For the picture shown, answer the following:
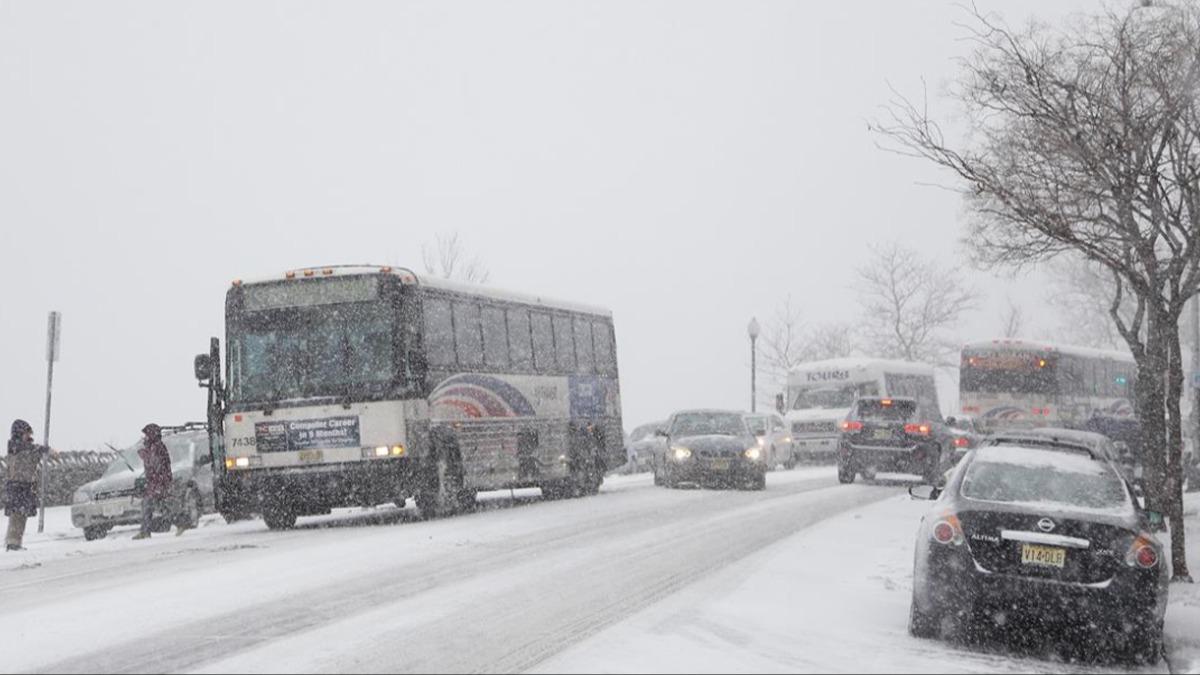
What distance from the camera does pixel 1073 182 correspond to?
16750 millimetres

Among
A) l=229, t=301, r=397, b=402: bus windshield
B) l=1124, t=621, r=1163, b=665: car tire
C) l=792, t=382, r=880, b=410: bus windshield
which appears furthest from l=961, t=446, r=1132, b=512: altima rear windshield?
l=792, t=382, r=880, b=410: bus windshield

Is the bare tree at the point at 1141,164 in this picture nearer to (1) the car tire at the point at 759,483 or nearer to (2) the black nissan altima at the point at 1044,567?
(2) the black nissan altima at the point at 1044,567

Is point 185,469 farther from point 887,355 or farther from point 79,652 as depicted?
point 887,355

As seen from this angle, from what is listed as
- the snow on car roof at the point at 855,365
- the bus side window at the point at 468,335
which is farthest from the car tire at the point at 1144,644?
the snow on car roof at the point at 855,365

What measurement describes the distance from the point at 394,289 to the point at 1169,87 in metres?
11.1

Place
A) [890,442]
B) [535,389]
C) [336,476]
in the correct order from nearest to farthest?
[336,476] < [535,389] < [890,442]

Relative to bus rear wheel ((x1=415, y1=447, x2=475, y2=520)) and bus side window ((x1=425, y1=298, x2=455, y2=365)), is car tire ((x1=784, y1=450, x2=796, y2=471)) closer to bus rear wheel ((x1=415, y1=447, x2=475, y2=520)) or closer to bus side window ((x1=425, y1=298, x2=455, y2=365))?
bus rear wheel ((x1=415, y1=447, x2=475, y2=520))

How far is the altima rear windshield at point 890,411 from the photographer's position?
32.1m

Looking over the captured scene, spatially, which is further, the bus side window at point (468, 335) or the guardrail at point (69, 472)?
the guardrail at point (69, 472)

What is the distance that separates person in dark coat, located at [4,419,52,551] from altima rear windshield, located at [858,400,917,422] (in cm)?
1788

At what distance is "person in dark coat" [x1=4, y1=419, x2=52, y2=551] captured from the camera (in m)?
19.8

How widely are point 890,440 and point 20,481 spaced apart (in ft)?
60.9

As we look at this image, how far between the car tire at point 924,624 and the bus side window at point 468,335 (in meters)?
13.1

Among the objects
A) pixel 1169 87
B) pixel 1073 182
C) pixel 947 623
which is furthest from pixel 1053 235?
pixel 947 623
